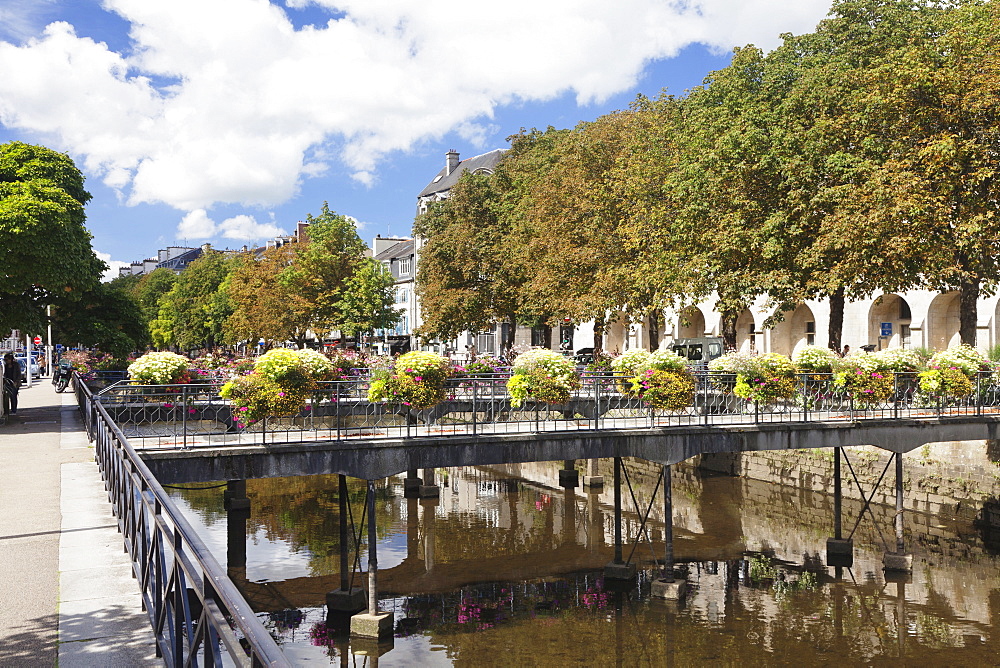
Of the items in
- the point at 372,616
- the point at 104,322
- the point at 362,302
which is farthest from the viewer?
the point at 362,302

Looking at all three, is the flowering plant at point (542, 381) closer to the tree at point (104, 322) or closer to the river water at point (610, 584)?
the river water at point (610, 584)

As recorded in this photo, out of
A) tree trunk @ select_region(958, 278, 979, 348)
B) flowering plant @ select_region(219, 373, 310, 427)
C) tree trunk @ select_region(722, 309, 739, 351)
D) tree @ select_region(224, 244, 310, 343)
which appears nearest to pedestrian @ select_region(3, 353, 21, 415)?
flowering plant @ select_region(219, 373, 310, 427)

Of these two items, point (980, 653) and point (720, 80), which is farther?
point (720, 80)

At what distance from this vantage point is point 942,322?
144ft

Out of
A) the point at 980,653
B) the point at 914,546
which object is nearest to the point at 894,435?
the point at 914,546

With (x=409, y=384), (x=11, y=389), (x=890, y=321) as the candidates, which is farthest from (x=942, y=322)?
(x=11, y=389)

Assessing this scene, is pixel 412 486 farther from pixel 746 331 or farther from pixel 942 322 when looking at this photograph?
pixel 746 331

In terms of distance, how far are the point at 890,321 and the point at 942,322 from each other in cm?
328

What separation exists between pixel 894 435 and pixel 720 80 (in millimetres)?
19091

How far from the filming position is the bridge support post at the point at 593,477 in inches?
1315

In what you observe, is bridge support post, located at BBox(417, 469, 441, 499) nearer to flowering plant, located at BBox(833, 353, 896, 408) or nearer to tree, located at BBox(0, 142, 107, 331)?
tree, located at BBox(0, 142, 107, 331)

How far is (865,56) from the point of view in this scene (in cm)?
3114

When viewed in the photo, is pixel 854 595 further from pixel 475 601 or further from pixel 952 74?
pixel 952 74

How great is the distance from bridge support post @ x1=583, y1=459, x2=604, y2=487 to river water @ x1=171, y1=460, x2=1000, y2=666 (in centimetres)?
145
